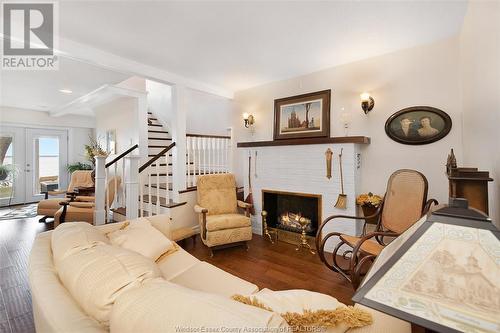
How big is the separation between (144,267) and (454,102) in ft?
10.8

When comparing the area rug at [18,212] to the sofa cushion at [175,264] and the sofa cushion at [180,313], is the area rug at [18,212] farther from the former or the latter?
the sofa cushion at [180,313]

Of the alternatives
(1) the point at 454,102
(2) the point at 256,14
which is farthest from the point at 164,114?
(1) the point at 454,102

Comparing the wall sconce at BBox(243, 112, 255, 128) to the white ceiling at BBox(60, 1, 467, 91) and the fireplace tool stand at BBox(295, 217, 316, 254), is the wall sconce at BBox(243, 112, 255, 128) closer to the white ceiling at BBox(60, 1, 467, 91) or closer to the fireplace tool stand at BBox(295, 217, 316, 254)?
the white ceiling at BBox(60, 1, 467, 91)

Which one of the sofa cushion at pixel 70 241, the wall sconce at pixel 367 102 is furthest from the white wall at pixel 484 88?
the sofa cushion at pixel 70 241

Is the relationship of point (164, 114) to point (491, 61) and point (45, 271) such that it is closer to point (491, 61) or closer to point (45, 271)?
point (45, 271)

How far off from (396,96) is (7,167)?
8481mm

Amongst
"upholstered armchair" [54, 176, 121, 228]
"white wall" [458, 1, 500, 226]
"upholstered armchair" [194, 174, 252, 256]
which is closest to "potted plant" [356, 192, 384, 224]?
"white wall" [458, 1, 500, 226]

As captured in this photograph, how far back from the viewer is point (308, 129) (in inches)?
135

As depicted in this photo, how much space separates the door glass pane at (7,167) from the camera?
561 centimetres

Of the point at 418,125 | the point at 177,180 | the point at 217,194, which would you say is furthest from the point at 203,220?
the point at 418,125

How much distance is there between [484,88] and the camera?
1479mm

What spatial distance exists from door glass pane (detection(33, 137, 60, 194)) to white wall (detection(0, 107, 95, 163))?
361mm

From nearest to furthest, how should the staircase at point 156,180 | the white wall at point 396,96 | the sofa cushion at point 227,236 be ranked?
the white wall at point 396,96, the sofa cushion at point 227,236, the staircase at point 156,180

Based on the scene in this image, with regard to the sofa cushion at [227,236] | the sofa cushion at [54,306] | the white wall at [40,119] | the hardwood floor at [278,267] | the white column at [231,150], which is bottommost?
the hardwood floor at [278,267]
